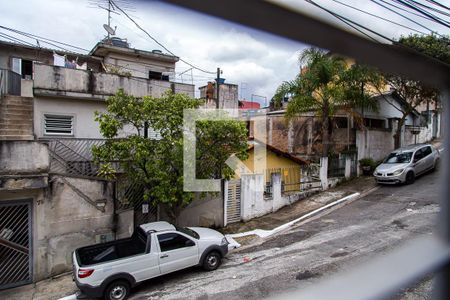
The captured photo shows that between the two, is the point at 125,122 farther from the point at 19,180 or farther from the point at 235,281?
the point at 235,281

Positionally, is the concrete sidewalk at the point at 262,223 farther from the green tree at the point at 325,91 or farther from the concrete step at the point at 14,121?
the concrete step at the point at 14,121

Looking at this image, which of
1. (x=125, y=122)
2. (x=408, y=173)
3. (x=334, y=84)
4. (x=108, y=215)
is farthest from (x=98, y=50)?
(x=408, y=173)

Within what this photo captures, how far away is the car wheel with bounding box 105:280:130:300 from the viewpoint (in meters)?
6.77

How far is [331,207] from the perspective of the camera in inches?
482

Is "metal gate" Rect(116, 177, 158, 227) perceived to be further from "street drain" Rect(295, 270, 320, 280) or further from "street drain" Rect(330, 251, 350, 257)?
"street drain" Rect(330, 251, 350, 257)

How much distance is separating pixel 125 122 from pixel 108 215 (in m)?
2.77

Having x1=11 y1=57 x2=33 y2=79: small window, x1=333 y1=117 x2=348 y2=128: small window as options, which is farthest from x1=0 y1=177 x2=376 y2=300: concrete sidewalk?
x1=11 y1=57 x2=33 y2=79: small window

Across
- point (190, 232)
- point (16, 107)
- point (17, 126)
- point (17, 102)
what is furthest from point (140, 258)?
point (17, 102)

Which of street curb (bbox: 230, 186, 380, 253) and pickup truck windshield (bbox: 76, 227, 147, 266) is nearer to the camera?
pickup truck windshield (bbox: 76, 227, 147, 266)

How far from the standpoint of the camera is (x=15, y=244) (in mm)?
8000

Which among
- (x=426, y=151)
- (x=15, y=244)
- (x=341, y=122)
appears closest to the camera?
(x=15, y=244)

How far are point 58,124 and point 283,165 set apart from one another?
958cm

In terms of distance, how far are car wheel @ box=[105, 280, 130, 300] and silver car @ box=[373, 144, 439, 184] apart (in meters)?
11.3

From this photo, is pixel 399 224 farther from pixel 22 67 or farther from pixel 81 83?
pixel 22 67
